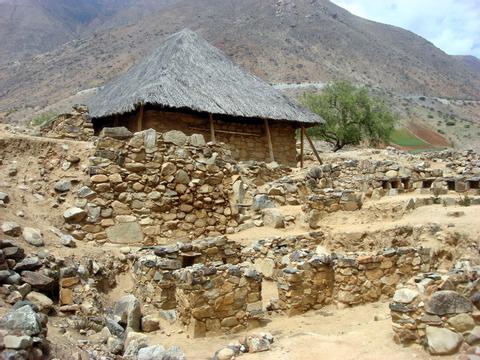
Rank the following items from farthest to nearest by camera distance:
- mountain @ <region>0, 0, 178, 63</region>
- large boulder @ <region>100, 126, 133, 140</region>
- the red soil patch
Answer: mountain @ <region>0, 0, 178, 63</region> < the red soil patch < large boulder @ <region>100, 126, 133, 140</region>

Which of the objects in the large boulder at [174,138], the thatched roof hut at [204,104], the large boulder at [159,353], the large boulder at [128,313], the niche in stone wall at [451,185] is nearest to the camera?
the large boulder at [159,353]

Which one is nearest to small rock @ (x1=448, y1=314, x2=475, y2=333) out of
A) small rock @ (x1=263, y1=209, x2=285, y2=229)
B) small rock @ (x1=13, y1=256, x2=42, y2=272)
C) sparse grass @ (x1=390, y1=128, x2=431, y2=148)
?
small rock @ (x1=13, y1=256, x2=42, y2=272)

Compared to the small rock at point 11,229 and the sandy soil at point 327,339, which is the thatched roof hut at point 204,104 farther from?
the sandy soil at point 327,339

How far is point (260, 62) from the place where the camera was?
58156mm

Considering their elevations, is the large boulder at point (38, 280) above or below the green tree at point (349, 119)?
below

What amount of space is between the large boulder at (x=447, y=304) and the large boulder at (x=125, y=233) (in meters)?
5.02

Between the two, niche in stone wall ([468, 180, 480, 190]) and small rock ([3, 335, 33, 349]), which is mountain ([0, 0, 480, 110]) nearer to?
niche in stone wall ([468, 180, 480, 190])

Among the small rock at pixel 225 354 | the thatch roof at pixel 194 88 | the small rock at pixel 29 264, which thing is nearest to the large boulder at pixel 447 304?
the small rock at pixel 225 354

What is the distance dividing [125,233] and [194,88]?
26.5ft

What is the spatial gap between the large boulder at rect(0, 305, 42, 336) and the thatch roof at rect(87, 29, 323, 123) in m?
9.78

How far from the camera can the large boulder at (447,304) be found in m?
3.75

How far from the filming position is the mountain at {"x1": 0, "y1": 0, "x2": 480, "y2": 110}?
57062 mm

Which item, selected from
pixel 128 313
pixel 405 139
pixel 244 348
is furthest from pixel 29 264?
pixel 405 139

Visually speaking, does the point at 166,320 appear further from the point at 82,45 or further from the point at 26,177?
the point at 82,45
